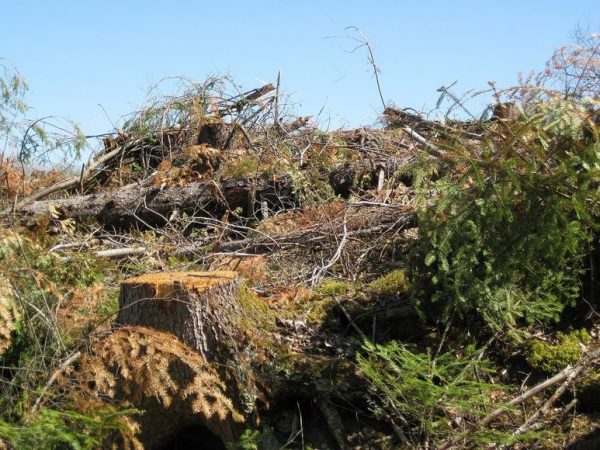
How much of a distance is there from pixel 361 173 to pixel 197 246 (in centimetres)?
219

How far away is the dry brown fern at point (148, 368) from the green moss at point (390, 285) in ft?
5.15

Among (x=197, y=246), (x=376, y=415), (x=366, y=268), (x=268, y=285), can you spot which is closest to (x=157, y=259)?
(x=197, y=246)

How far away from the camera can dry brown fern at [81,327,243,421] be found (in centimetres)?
433

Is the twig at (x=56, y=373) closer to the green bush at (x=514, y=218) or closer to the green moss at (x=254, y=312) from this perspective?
the green moss at (x=254, y=312)

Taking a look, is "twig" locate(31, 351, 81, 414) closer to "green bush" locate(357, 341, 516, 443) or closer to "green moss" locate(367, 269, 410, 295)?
"green bush" locate(357, 341, 516, 443)

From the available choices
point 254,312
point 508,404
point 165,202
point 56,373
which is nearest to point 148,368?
point 56,373

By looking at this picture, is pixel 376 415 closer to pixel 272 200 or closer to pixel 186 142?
pixel 272 200

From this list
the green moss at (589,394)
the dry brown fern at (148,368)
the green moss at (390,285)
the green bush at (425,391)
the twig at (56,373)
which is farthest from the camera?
the green moss at (390,285)

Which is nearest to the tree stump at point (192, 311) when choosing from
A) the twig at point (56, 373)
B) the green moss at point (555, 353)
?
the twig at point (56, 373)

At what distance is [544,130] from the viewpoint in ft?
15.1

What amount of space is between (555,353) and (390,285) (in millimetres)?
1273

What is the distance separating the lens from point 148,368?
4.34m

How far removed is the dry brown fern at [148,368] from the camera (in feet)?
14.2

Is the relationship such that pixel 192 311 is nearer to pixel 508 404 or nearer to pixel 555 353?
pixel 508 404
